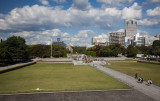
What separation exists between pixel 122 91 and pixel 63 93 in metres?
9.23

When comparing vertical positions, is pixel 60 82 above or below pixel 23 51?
below

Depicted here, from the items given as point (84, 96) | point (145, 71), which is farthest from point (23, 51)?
point (84, 96)

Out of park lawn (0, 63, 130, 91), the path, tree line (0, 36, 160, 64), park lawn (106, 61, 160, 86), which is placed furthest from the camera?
tree line (0, 36, 160, 64)

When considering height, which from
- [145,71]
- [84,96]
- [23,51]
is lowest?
[84,96]

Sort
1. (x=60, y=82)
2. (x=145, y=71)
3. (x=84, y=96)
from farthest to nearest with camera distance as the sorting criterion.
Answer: (x=145, y=71), (x=60, y=82), (x=84, y=96)

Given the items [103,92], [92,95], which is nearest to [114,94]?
[103,92]

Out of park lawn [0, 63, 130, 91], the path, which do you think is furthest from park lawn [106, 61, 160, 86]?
the path

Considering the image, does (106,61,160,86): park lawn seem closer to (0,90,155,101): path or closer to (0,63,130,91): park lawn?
(0,63,130,91): park lawn

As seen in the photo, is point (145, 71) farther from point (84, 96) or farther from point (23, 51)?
point (23, 51)

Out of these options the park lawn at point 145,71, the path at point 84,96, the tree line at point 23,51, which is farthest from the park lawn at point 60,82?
the tree line at point 23,51

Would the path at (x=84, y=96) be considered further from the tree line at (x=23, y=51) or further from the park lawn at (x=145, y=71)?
the tree line at (x=23, y=51)

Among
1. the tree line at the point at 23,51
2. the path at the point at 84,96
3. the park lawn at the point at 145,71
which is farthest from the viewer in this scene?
the tree line at the point at 23,51

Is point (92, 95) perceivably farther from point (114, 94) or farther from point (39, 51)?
point (39, 51)

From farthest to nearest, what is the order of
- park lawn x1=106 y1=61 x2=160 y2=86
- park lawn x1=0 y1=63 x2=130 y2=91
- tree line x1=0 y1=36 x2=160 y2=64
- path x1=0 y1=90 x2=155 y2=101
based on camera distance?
1. tree line x1=0 y1=36 x2=160 y2=64
2. park lawn x1=106 y1=61 x2=160 y2=86
3. park lawn x1=0 y1=63 x2=130 y2=91
4. path x1=0 y1=90 x2=155 y2=101
